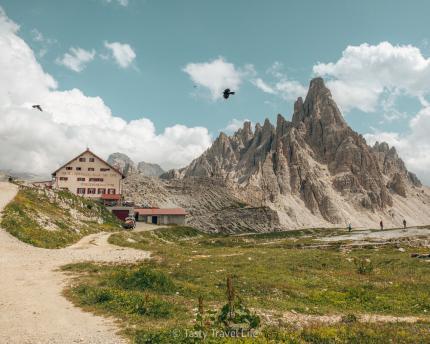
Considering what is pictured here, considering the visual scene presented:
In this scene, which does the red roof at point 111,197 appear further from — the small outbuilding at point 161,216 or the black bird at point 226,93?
the black bird at point 226,93

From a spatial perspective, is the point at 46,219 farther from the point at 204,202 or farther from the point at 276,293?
the point at 204,202

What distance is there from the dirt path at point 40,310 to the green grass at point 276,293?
3.17ft

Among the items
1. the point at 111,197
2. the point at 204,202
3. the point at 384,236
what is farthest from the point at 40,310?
the point at 204,202

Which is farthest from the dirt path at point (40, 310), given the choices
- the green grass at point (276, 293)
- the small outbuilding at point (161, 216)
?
the small outbuilding at point (161, 216)

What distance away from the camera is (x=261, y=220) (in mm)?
143625

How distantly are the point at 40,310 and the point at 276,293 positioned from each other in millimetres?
12693

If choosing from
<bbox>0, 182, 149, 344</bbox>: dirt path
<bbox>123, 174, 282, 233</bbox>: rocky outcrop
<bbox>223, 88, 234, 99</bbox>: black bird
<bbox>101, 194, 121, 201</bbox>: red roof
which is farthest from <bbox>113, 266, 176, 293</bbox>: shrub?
<bbox>123, 174, 282, 233</bbox>: rocky outcrop

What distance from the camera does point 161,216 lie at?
10356 cm

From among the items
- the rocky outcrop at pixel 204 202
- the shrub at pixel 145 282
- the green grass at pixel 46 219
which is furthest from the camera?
the rocky outcrop at pixel 204 202

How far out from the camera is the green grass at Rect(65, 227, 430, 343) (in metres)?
12.8

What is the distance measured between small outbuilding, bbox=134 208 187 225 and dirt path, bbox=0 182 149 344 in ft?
236

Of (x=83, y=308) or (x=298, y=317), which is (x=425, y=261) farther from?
(x=83, y=308)

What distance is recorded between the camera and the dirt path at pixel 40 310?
40.5ft

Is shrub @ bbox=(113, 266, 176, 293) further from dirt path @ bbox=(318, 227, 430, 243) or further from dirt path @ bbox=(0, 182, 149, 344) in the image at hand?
dirt path @ bbox=(318, 227, 430, 243)
